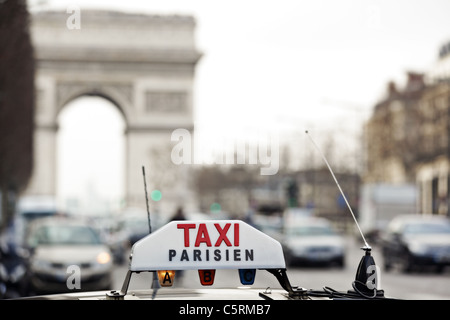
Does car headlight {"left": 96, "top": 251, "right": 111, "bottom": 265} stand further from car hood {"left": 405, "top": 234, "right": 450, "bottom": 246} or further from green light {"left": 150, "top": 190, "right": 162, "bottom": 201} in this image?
green light {"left": 150, "top": 190, "right": 162, "bottom": 201}

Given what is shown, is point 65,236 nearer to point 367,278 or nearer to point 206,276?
point 206,276

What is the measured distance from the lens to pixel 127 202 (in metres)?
49.4

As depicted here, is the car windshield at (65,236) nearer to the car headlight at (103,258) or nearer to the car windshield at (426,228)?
the car headlight at (103,258)

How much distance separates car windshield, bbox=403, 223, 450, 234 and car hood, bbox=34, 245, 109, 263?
736cm

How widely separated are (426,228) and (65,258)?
8493 mm

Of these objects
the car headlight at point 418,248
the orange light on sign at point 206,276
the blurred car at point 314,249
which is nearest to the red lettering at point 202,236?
the orange light on sign at point 206,276

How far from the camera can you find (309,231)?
23672 millimetres

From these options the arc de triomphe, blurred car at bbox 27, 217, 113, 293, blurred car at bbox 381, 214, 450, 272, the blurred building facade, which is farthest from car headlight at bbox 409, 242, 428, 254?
the arc de triomphe

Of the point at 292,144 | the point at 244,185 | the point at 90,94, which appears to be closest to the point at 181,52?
the point at 90,94

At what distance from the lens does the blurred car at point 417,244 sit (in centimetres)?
1944

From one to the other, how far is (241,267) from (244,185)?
71.0 meters

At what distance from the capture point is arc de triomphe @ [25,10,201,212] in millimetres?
49344

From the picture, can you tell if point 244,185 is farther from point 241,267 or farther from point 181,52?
point 241,267

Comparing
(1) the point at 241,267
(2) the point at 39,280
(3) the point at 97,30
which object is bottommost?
(2) the point at 39,280
